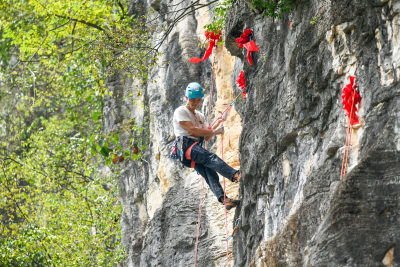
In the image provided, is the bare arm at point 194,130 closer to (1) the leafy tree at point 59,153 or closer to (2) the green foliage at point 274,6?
(2) the green foliage at point 274,6

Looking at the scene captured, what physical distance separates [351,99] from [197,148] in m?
3.35

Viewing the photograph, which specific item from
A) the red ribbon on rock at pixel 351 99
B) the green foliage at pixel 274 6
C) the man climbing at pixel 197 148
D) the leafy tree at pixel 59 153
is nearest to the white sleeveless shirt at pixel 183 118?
the man climbing at pixel 197 148

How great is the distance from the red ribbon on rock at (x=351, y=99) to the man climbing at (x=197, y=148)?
3008mm

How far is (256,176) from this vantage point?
26.6 ft

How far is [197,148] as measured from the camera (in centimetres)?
895

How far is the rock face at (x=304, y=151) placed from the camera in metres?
5.16

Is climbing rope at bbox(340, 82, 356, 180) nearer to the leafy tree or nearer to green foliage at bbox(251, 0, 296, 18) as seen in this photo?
green foliage at bbox(251, 0, 296, 18)

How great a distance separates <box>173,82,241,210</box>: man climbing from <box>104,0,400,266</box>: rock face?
389 millimetres

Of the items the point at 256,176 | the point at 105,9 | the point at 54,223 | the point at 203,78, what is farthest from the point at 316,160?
the point at 54,223

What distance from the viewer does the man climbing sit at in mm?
8852

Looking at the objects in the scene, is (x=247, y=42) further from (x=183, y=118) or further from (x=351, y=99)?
(x=351, y=99)

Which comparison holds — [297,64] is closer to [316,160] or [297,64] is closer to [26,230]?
[316,160]

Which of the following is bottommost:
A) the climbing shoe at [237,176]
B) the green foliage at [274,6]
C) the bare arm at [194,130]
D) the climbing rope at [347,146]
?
the climbing shoe at [237,176]

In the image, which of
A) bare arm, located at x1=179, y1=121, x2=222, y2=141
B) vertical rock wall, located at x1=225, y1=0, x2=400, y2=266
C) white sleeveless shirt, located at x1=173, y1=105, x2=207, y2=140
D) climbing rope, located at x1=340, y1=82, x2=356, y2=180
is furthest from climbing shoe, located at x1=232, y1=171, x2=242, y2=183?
climbing rope, located at x1=340, y1=82, x2=356, y2=180
